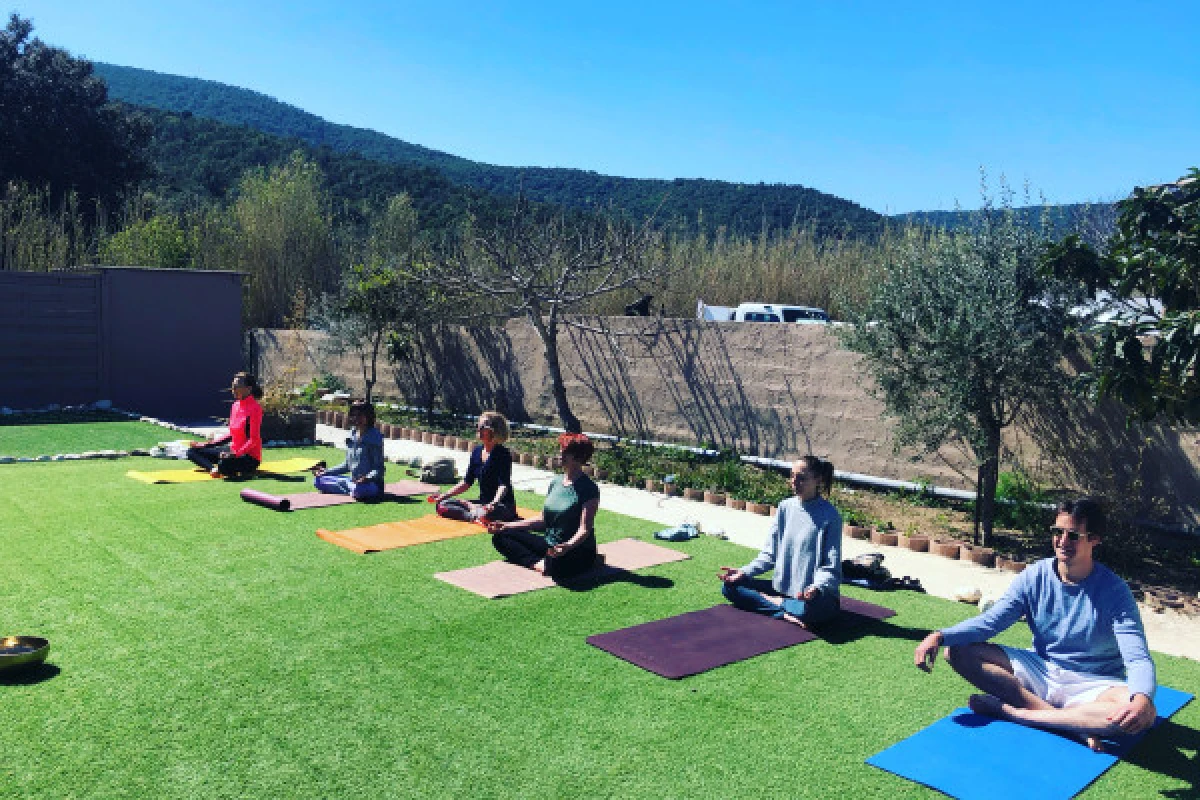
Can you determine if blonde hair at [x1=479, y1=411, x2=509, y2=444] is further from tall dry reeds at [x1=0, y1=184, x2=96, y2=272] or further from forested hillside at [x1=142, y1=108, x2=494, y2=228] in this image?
Result: forested hillside at [x1=142, y1=108, x2=494, y2=228]

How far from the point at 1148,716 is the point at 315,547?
216 inches

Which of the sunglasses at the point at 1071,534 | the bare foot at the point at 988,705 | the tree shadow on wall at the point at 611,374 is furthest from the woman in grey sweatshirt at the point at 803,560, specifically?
the tree shadow on wall at the point at 611,374

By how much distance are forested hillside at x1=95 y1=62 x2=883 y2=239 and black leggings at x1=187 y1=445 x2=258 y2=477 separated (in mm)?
5722

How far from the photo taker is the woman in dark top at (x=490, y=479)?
24.9 ft

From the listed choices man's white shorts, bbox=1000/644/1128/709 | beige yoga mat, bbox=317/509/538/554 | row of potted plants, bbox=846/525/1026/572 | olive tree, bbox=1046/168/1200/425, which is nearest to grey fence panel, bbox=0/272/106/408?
beige yoga mat, bbox=317/509/538/554

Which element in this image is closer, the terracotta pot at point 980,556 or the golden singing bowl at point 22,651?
the golden singing bowl at point 22,651

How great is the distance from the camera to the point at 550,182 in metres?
54.3

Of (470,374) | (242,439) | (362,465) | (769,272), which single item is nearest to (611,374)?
(470,374)

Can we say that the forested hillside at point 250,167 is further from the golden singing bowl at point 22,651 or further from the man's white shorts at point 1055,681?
the man's white shorts at point 1055,681

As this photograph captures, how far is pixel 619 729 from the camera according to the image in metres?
4.07

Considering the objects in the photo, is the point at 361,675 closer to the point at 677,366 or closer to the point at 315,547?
the point at 315,547

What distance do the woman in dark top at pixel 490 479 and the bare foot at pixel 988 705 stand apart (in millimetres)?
4162

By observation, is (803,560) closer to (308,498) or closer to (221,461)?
(308,498)

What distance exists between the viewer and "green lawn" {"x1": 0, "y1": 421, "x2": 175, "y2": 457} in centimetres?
1176
